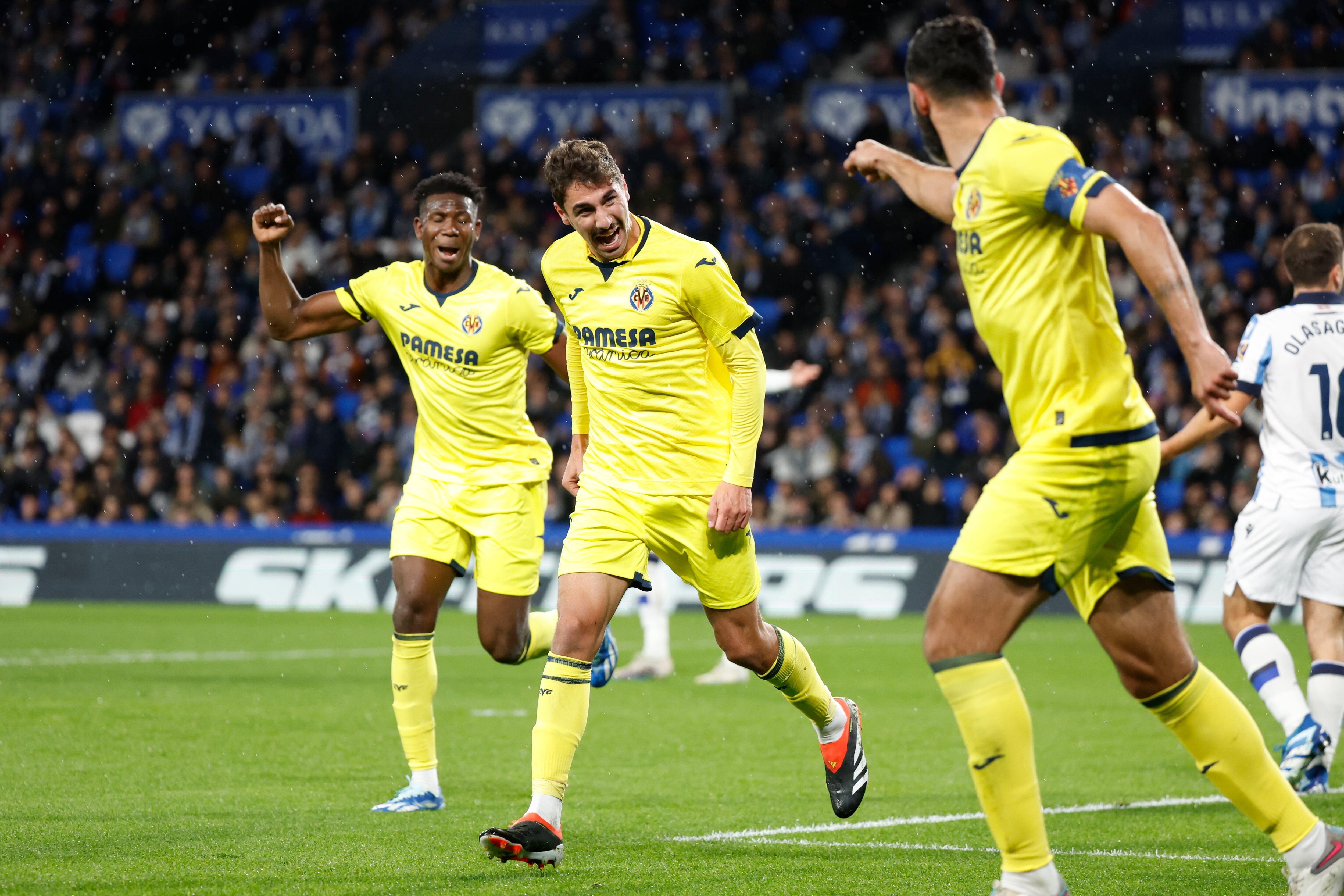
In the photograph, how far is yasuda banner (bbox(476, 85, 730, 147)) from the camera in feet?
79.4

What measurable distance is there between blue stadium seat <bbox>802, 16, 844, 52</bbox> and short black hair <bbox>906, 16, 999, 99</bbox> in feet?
69.9

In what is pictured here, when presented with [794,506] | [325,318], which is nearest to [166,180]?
[794,506]

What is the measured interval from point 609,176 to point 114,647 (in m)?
9.39

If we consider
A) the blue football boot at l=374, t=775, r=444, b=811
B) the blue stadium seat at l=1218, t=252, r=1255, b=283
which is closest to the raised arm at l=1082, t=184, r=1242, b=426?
the blue football boot at l=374, t=775, r=444, b=811

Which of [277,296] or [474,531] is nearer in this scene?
[277,296]

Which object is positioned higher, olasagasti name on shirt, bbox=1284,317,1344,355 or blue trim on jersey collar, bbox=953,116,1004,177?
blue trim on jersey collar, bbox=953,116,1004,177

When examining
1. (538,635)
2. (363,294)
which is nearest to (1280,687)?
(538,635)

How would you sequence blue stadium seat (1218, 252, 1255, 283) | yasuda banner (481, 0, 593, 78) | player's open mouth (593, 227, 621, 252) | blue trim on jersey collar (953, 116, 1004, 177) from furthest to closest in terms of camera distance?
yasuda banner (481, 0, 593, 78)
blue stadium seat (1218, 252, 1255, 283)
player's open mouth (593, 227, 621, 252)
blue trim on jersey collar (953, 116, 1004, 177)

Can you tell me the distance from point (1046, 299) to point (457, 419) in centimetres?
352

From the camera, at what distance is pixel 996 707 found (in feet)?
13.8

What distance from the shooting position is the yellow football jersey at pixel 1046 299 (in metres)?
4.24

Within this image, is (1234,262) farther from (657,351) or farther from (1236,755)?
(1236,755)

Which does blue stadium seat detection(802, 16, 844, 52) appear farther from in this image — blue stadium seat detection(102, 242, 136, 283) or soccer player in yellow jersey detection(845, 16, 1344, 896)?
soccer player in yellow jersey detection(845, 16, 1344, 896)

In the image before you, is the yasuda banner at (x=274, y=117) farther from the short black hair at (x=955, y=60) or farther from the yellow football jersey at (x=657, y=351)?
the short black hair at (x=955, y=60)
